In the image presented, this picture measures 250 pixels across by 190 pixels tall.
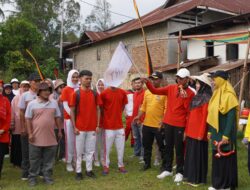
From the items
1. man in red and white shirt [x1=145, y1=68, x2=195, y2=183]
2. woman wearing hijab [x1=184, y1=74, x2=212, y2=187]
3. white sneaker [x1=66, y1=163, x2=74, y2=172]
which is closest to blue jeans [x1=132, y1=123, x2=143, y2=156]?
white sneaker [x1=66, y1=163, x2=74, y2=172]

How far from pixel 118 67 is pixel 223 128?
7.46ft

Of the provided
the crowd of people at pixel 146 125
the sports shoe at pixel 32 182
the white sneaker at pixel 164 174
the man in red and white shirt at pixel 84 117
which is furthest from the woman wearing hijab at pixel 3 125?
the white sneaker at pixel 164 174

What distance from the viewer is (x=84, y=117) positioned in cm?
652

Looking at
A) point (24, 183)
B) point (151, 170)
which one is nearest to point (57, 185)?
point (24, 183)

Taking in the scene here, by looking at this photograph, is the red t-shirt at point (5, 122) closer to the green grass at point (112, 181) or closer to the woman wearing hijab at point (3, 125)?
the woman wearing hijab at point (3, 125)

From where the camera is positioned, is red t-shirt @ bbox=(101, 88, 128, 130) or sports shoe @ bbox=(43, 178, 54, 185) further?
red t-shirt @ bbox=(101, 88, 128, 130)

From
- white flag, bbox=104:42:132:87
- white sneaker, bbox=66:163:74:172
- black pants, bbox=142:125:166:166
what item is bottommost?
white sneaker, bbox=66:163:74:172

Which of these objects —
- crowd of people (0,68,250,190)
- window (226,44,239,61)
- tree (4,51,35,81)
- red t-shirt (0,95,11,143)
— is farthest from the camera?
tree (4,51,35,81)

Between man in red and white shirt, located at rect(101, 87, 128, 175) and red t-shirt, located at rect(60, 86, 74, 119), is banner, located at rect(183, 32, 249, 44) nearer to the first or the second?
man in red and white shirt, located at rect(101, 87, 128, 175)

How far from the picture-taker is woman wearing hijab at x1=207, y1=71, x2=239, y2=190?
543cm

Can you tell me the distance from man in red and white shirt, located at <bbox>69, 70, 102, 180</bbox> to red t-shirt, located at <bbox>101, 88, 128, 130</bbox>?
31cm

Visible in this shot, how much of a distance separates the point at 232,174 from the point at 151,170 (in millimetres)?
1933

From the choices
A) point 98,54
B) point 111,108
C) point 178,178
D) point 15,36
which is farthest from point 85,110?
point 15,36

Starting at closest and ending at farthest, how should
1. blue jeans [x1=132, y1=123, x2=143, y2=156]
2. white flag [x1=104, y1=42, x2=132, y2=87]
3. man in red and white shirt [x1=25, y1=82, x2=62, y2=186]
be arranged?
man in red and white shirt [x1=25, y1=82, x2=62, y2=186] < white flag [x1=104, y1=42, x2=132, y2=87] < blue jeans [x1=132, y1=123, x2=143, y2=156]
